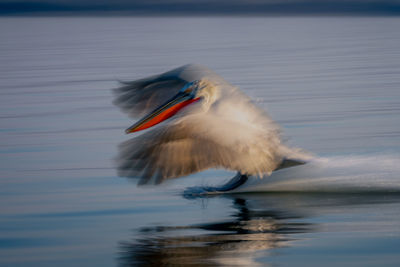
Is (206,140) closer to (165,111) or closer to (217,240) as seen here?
(165,111)

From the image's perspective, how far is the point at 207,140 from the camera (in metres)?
5.76

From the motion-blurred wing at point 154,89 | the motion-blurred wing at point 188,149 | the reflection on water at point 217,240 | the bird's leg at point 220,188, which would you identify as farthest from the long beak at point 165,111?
the reflection on water at point 217,240

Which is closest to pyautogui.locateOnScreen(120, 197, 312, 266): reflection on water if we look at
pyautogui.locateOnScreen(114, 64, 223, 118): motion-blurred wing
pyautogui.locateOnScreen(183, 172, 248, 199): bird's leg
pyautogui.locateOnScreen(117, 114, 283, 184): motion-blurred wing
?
pyautogui.locateOnScreen(117, 114, 283, 184): motion-blurred wing

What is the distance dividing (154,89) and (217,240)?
236 centimetres

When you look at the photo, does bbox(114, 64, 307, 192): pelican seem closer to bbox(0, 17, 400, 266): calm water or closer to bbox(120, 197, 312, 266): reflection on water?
bbox(0, 17, 400, 266): calm water

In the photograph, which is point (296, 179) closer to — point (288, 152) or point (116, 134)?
point (288, 152)

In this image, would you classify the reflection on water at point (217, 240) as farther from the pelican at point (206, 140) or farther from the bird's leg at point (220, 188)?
the bird's leg at point (220, 188)

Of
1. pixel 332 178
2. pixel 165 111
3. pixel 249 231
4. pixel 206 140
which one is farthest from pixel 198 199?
pixel 332 178

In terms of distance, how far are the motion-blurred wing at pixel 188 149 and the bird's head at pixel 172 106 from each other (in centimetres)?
45

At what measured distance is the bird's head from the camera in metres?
6.29

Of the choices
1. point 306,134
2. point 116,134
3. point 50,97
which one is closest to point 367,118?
point 306,134

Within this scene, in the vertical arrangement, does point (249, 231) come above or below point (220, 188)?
below

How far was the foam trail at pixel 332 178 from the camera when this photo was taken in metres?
6.30

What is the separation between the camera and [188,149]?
5.82m
